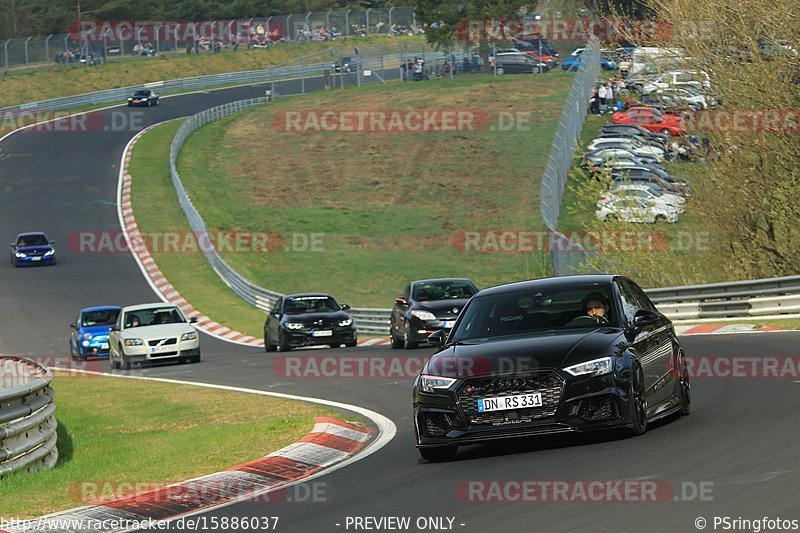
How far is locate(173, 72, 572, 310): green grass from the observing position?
4734 centimetres

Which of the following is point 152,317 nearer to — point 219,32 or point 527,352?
point 527,352

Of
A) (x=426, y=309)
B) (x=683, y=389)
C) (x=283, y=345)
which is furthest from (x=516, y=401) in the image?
(x=283, y=345)

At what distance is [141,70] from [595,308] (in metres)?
98.3

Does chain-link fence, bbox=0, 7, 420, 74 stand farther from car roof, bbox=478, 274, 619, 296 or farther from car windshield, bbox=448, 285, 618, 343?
car windshield, bbox=448, 285, 618, 343

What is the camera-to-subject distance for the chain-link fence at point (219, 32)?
105 m

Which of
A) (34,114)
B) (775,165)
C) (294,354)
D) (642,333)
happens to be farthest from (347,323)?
(34,114)

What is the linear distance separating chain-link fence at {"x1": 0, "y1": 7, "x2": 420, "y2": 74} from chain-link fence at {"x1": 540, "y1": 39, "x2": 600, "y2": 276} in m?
46.7

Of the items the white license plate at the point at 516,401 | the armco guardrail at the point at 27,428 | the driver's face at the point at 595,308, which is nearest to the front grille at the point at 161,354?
the armco guardrail at the point at 27,428

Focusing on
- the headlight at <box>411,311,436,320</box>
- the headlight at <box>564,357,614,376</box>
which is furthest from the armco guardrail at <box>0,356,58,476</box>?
the headlight at <box>411,311,436,320</box>

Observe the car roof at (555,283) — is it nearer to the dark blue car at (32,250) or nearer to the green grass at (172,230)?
the green grass at (172,230)

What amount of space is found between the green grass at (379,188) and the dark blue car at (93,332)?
973cm

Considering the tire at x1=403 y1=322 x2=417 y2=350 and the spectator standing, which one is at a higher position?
the tire at x1=403 y1=322 x2=417 y2=350

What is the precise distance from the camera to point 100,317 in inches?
1339

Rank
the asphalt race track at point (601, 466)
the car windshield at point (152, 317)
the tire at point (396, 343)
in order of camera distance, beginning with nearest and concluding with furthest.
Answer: the asphalt race track at point (601, 466) → the tire at point (396, 343) → the car windshield at point (152, 317)
